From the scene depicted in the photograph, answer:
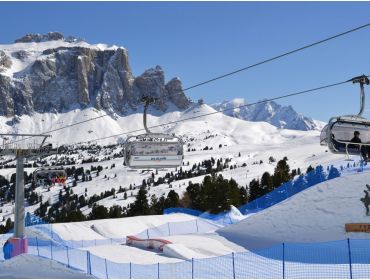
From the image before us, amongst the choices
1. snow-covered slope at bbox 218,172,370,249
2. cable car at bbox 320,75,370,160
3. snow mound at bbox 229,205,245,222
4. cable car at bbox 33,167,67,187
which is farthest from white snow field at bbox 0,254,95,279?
snow mound at bbox 229,205,245,222

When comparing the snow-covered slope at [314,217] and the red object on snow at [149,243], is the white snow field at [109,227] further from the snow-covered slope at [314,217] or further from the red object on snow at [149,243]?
the snow-covered slope at [314,217]

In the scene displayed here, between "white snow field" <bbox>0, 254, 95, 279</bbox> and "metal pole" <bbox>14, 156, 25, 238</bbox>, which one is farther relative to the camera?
"metal pole" <bbox>14, 156, 25, 238</bbox>

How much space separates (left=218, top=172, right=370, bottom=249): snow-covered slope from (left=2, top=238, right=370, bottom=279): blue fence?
229cm

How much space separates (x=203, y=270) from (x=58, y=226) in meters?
22.7

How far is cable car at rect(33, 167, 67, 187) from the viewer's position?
31.4 m

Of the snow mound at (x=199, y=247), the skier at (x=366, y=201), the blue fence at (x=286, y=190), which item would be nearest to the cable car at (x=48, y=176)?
the snow mound at (x=199, y=247)

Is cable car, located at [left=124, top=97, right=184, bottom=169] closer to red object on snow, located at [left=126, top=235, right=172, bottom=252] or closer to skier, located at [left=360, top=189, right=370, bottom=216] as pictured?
red object on snow, located at [left=126, top=235, right=172, bottom=252]

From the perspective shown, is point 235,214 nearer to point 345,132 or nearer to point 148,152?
point 148,152

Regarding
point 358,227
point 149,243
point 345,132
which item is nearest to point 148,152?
point 345,132

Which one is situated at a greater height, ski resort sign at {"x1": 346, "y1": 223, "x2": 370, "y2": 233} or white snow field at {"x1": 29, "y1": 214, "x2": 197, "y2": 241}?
ski resort sign at {"x1": 346, "y1": 223, "x2": 370, "y2": 233}

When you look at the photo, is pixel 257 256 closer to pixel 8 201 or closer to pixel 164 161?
pixel 164 161

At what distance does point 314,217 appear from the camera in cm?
3338

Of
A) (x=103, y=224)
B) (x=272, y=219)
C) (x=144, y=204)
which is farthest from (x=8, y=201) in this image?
(x=272, y=219)

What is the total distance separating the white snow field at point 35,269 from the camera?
21844 mm
